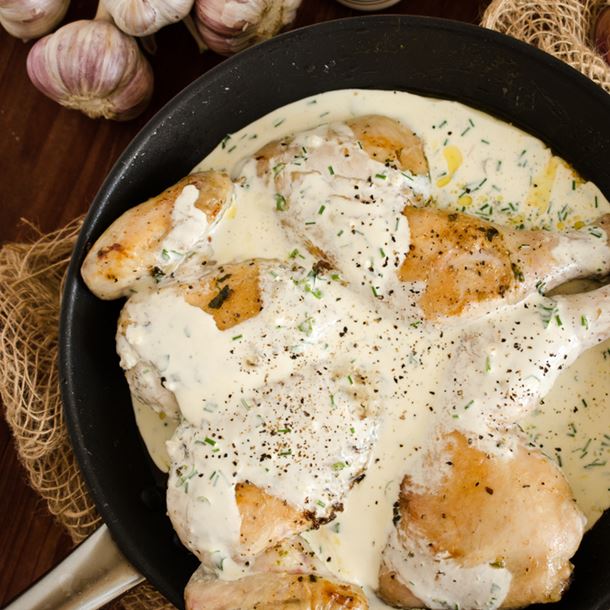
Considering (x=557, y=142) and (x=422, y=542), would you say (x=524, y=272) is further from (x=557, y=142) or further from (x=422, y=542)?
(x=422, y=542)

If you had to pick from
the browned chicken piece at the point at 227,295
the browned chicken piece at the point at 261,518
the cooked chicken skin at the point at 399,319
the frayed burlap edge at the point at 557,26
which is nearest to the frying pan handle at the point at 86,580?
the cooked chicken skin at the point at 399,319

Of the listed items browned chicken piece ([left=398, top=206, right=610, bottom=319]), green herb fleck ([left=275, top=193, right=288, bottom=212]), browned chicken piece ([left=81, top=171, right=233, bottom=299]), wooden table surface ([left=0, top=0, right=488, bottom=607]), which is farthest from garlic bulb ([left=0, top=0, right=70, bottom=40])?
browned chicken piece ([left=398, top=206, right=610, bottom=319])

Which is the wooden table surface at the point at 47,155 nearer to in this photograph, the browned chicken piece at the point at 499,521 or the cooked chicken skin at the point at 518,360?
the cooked chicken skin at the point at 518,360

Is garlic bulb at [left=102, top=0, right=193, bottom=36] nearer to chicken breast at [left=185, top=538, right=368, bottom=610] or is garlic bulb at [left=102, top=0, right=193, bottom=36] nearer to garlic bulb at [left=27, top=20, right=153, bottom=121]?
garlic bulb at [left=27, top=20, right=153, bottom=121]

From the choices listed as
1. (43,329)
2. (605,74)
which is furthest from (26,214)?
(605,74)

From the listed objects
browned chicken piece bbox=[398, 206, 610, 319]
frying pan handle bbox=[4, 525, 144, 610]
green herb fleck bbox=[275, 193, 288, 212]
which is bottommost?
frying pan handle bbox=[4, 525, 144, 610]

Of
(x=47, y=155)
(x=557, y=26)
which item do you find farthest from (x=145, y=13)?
(x=557, y=26)

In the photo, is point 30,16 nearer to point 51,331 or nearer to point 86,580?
point 51,331
